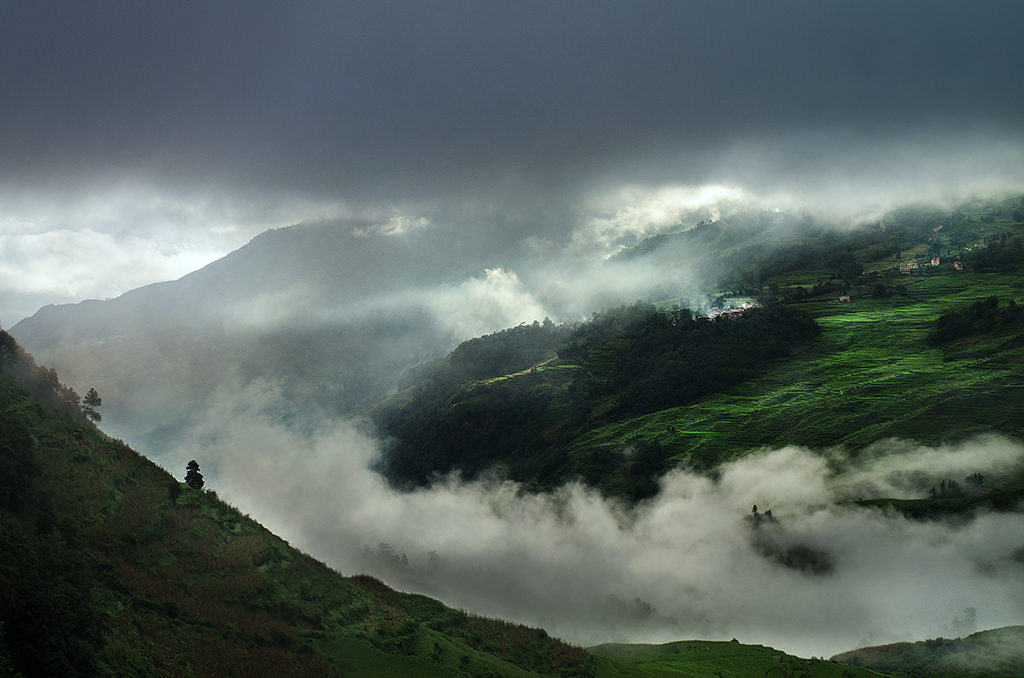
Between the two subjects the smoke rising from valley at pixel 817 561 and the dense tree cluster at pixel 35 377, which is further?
the smoke rising from valley at pixel 817 561

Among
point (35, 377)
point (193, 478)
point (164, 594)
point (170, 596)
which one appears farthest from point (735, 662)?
point (35, 377)

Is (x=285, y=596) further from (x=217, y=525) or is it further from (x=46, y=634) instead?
(x=46, y=634)

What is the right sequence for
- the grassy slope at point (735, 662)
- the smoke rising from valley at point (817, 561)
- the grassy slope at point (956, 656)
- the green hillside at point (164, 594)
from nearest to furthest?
1. the green hillside at point (164, 594)
2. the grassy slope at point (735, 662)
3. the grassy slope at point (956, 656)
4. the smoke rising from valley at point (817, 561)

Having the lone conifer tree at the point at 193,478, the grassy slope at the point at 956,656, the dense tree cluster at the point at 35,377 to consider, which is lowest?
the grassy slope at the point at 956,656

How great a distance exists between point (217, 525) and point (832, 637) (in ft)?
476

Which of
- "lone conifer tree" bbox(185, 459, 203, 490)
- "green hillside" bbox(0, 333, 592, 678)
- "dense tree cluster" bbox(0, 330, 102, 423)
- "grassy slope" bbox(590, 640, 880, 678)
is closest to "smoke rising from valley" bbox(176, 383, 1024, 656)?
"grassy slope" bbox(590, 640, 880, 678)

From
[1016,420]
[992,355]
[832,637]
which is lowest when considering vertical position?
[832,637]

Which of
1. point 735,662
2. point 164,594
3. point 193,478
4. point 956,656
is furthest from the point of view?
point 956,656

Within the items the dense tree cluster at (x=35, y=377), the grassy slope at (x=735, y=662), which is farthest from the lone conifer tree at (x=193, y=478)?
the grassy slope at (x=735, y=662)

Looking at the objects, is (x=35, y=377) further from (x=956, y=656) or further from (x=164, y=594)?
(x=956, y=656)

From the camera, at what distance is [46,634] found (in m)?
23.2

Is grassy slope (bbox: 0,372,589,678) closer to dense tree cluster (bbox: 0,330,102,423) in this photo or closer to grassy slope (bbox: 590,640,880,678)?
dense tree cluster (bbox: 0,330,102,423)


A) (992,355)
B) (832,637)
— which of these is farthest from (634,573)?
(992,355)

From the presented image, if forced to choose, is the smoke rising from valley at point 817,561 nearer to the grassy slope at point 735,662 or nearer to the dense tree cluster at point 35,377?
the grassy slope at point 735,662
